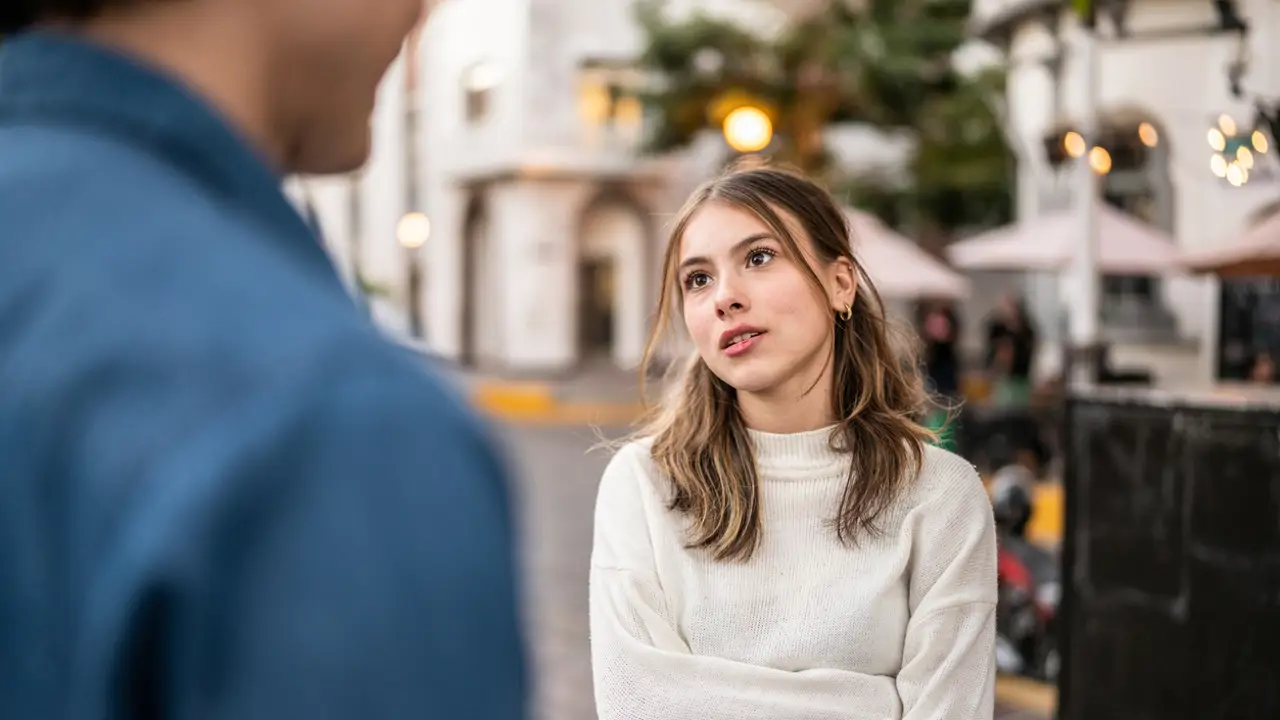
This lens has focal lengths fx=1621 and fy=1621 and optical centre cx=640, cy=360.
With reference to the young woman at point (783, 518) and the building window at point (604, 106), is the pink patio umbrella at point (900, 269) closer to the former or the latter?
the young woman at point (783, 518)

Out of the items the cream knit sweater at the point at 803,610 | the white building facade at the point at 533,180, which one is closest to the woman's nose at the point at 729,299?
the cream knit sweater at the point at 803,610

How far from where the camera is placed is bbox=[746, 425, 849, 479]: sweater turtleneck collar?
7.34 ft

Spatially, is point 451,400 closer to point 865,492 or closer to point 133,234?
point 133,234

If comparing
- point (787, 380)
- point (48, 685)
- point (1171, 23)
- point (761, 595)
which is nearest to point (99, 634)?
point (48, 685)

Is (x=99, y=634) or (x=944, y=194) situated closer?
(x=99, y=634)

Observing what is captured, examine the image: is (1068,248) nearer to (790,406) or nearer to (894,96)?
(894,96)

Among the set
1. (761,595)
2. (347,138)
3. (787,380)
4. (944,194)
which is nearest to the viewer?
(347,138)

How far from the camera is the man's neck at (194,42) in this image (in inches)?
29.0

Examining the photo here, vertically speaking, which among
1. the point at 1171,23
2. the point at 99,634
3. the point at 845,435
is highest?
the point at 1171,23

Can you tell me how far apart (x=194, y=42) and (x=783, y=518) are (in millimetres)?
1556

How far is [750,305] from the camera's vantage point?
2.22 metres

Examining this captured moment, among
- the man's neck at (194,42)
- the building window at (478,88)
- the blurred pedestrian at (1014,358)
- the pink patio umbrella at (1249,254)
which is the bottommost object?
the blurred pedestrian at (1014,358)

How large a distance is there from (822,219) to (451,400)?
5.61 ft

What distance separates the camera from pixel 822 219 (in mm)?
2326
